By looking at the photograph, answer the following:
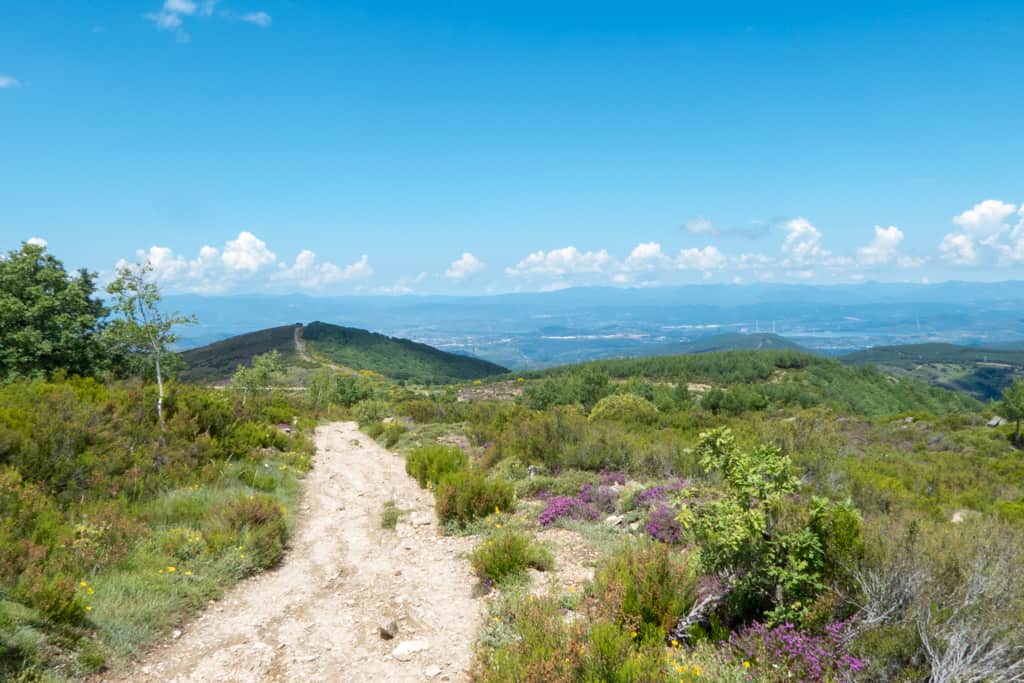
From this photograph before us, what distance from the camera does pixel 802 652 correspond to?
15.2 feet

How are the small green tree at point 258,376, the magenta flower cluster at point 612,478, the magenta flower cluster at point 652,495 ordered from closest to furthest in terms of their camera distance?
1. the magenta flower cluster at point 652,495
2. the magenta flower cluster at point 612,478
3. the small green tree at point 258,376

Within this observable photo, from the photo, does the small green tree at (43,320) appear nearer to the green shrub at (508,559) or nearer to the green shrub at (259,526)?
the green shrub at (259,526)

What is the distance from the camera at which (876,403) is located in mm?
92062

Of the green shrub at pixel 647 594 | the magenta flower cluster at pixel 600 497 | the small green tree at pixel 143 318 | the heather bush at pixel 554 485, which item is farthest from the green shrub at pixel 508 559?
the small green tree at pixel 143 318

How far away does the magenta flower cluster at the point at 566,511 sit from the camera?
33.2 ft

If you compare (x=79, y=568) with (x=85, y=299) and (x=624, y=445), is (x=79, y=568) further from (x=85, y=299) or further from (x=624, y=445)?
(x=85, y=299)

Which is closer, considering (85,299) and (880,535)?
(880,535)

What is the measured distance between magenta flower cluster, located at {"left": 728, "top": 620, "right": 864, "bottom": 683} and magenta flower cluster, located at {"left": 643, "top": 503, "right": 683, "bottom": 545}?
340 centimetres

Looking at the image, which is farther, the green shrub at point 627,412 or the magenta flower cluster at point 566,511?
the green shrub at point 627,412

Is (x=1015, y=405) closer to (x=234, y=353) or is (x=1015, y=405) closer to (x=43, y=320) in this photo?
(x=43, y=320)

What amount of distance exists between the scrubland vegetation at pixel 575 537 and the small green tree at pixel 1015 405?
29.1 m

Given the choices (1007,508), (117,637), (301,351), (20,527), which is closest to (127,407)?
(20,527)

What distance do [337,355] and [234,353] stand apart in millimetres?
35337

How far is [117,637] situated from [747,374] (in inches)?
4347
